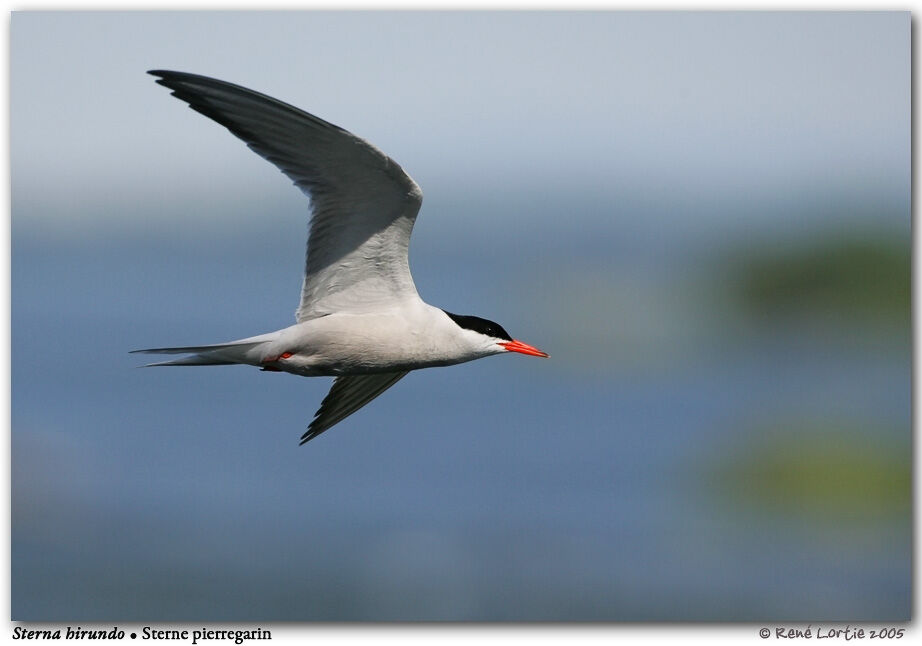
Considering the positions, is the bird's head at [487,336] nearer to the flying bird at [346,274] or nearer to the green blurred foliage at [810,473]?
the flying bird at [346,274]

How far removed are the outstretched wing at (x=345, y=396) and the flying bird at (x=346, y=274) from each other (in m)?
0.49

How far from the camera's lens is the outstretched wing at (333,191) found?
388cm

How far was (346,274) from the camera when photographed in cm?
445

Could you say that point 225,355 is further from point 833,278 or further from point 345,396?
point 833,278

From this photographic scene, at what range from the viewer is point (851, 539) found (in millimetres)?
6809

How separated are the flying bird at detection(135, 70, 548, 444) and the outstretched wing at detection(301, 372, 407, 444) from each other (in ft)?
1.61

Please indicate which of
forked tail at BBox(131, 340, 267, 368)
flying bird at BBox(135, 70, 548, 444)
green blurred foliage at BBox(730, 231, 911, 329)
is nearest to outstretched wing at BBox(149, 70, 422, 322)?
flying bird at BBox(135, 70, 548, 444)

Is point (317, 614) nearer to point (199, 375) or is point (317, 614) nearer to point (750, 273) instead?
point (199, 375)

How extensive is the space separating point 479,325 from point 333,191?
2.52 ft

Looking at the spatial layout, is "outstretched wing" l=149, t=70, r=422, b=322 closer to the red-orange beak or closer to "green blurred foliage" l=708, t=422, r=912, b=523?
the red-orange beak

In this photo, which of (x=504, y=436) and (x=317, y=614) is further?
(x=317, y=614)

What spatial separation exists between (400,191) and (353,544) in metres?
5.90

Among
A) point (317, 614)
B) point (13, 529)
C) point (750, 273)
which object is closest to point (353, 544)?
point (317, 614)

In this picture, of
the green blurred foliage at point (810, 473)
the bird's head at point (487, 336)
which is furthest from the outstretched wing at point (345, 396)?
the green blurred foliage at point (810, 473)
